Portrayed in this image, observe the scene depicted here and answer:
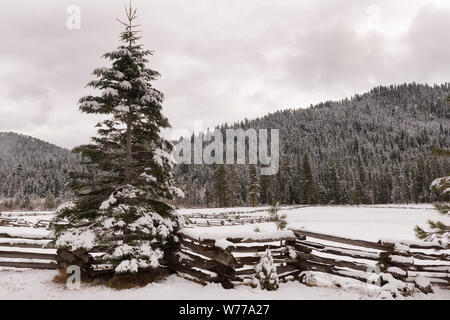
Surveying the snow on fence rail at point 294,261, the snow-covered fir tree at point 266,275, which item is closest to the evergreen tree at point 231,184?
the snow on fence rail at point 294,261

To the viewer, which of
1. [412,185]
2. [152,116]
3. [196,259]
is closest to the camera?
[196,259]

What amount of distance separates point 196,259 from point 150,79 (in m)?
6.50

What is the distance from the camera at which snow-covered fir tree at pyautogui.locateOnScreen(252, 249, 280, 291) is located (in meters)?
8.79

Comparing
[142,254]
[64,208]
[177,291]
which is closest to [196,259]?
[177,291]

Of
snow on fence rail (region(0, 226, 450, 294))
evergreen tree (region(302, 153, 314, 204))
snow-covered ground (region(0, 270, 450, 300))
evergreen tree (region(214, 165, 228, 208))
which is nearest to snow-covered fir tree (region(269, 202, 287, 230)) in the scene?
snow on fence rail (region(0, 226, 450, 294))

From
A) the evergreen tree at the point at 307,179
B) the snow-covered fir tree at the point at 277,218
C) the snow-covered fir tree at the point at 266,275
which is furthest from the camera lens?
the evergreen tree at the point at 307,179

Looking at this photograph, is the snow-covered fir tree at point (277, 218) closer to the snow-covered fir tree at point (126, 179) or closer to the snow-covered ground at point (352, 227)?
the snow-covered ground at point (352, 227)

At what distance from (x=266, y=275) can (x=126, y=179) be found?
5.52m

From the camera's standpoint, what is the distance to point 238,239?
30.0 ft

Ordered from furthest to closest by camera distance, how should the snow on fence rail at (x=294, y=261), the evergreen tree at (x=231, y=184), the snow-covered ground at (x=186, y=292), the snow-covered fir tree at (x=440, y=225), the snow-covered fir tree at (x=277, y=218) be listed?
the evergreen tree at (x=231, y=184) → the snow-covered fir tree at (x=277, y=218) → the snow on fence rail at (x=294, y=261) → the snow-covered ground at (x=186, y=292) → the snow-covered fir tree at (x=440, y=225)

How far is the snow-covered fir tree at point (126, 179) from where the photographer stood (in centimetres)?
891

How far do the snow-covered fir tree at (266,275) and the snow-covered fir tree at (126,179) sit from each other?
306 centimetres

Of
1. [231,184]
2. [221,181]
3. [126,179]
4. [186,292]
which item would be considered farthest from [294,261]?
[231,184]
